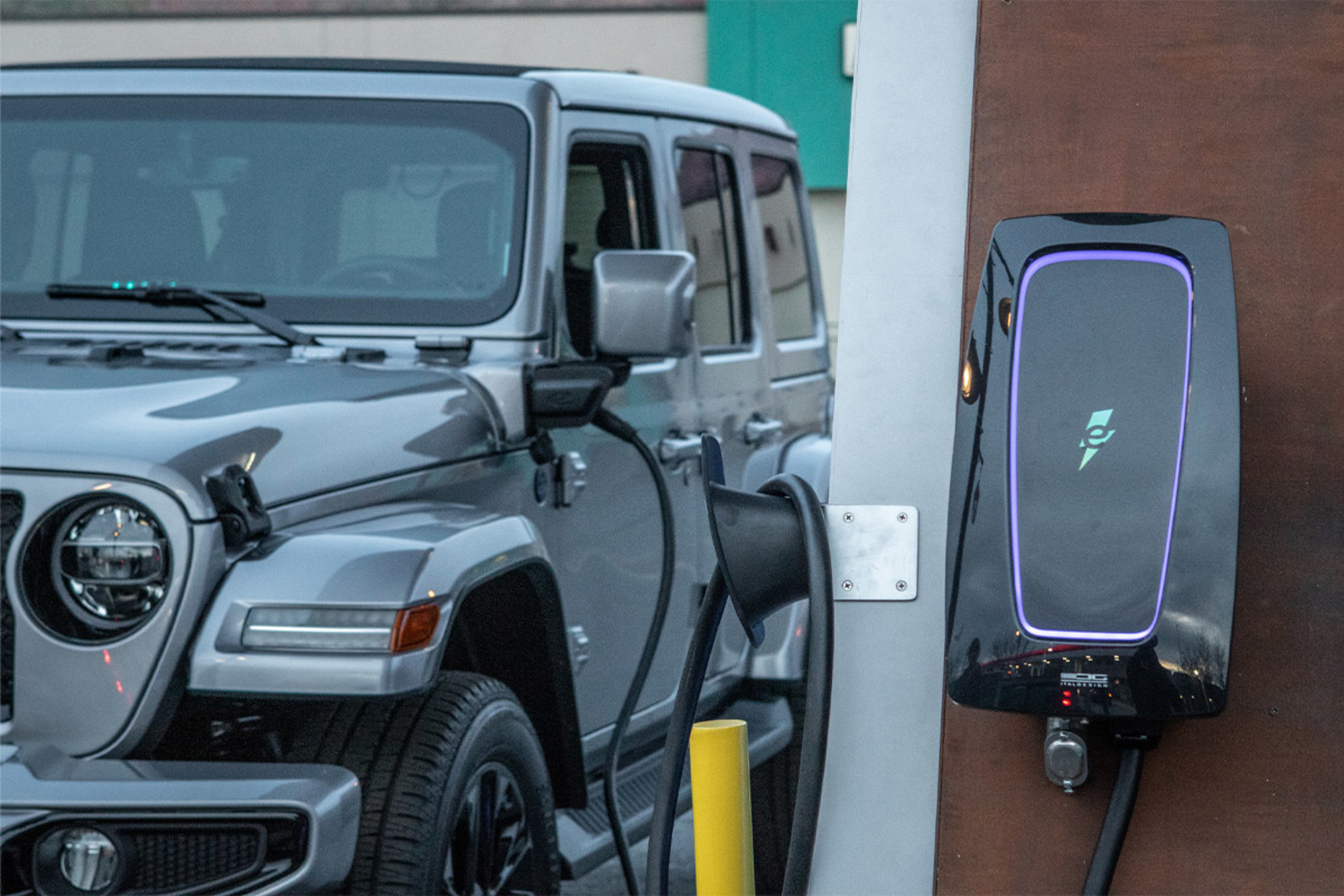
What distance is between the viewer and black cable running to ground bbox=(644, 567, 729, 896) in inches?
61.1

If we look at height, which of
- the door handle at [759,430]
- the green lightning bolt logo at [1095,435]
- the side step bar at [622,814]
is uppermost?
the green lightning bolt logo at [1095,435]

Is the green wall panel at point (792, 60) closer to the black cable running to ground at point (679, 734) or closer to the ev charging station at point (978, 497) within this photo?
the black cable running to ground at point (679, 734)

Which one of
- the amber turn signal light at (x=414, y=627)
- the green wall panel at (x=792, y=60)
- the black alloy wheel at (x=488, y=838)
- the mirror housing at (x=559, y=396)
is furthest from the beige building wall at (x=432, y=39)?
the amber turn signal light at (x=414, y=627)

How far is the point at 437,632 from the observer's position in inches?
113

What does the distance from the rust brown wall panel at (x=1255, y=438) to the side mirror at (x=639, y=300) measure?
90.6 inches

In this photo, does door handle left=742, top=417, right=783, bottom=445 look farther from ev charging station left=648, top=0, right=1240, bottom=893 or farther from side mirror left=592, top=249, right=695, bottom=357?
ev charging station left=648, top=0, right=1240, bottom=893

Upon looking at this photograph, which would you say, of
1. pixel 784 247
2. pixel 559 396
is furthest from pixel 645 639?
pixel 784 247

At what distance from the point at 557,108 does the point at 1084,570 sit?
9.84ft

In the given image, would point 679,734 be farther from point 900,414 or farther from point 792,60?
point 792,60

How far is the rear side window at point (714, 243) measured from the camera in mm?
4648

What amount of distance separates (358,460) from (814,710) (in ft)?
6.56

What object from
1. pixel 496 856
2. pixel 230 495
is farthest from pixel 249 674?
pixel 496 856

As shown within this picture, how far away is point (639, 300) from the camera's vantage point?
357 centimetres

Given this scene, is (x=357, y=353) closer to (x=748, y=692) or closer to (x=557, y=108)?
(x=557, y=108)
